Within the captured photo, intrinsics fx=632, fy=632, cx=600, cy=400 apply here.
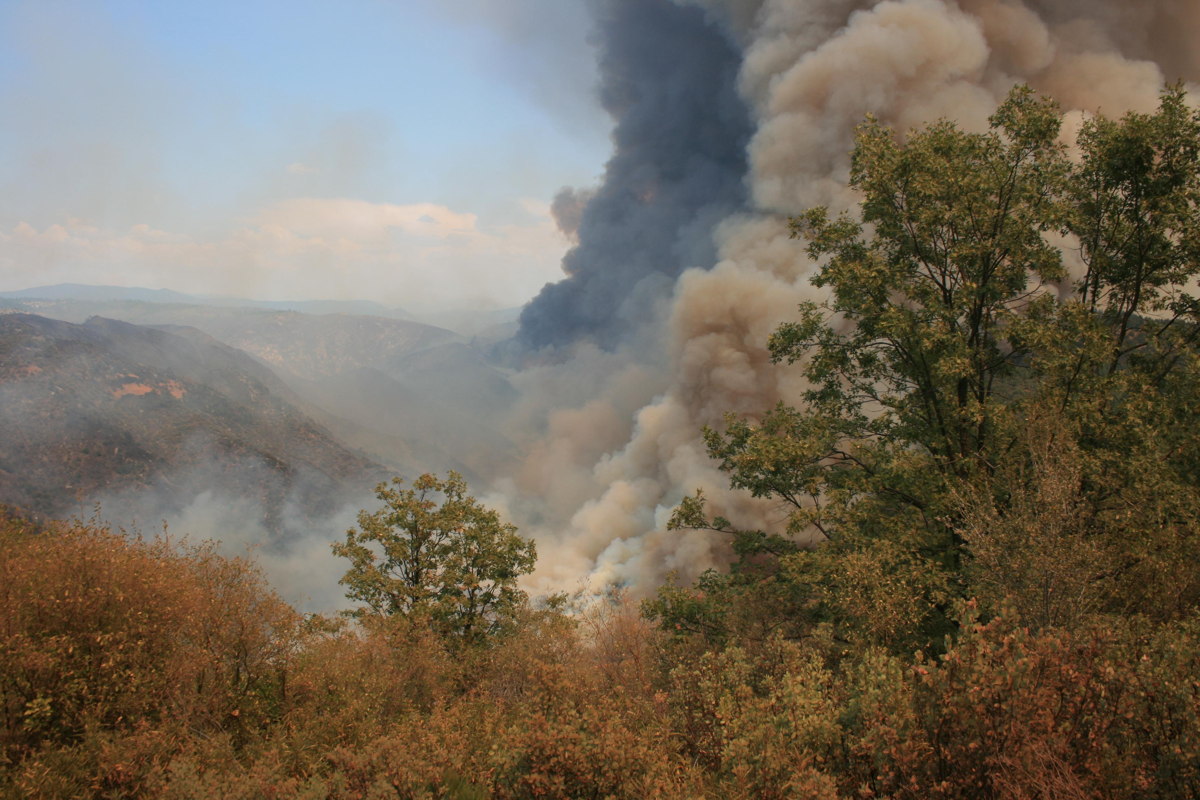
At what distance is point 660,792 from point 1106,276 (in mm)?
16769

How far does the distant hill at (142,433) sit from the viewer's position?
224 ft

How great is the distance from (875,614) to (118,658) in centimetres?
1352

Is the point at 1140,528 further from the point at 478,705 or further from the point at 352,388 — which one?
the point at 352,388

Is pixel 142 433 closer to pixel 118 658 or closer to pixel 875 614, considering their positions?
pixel 118 658

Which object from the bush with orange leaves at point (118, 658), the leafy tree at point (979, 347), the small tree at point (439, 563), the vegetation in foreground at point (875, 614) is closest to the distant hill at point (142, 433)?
the small tree at point (439, 563)

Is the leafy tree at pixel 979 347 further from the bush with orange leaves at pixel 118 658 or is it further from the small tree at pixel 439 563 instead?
the bush with orange leaves at pixel 118 658

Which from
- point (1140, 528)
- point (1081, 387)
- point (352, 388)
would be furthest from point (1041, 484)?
point (352, 388)

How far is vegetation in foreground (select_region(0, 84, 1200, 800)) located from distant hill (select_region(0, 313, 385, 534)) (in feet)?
208

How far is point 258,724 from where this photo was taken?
12.9m

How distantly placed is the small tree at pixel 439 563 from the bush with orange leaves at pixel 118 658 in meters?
8.75

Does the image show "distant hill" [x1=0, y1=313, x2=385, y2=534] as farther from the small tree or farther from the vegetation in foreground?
the vegetation in foreground

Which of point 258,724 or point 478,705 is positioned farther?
point 478,705

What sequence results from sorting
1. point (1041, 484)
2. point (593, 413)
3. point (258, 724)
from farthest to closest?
point (593, 413)
point (258, 724)
point (1041, 484)

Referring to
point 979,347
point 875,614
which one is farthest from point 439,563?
point 979,347
